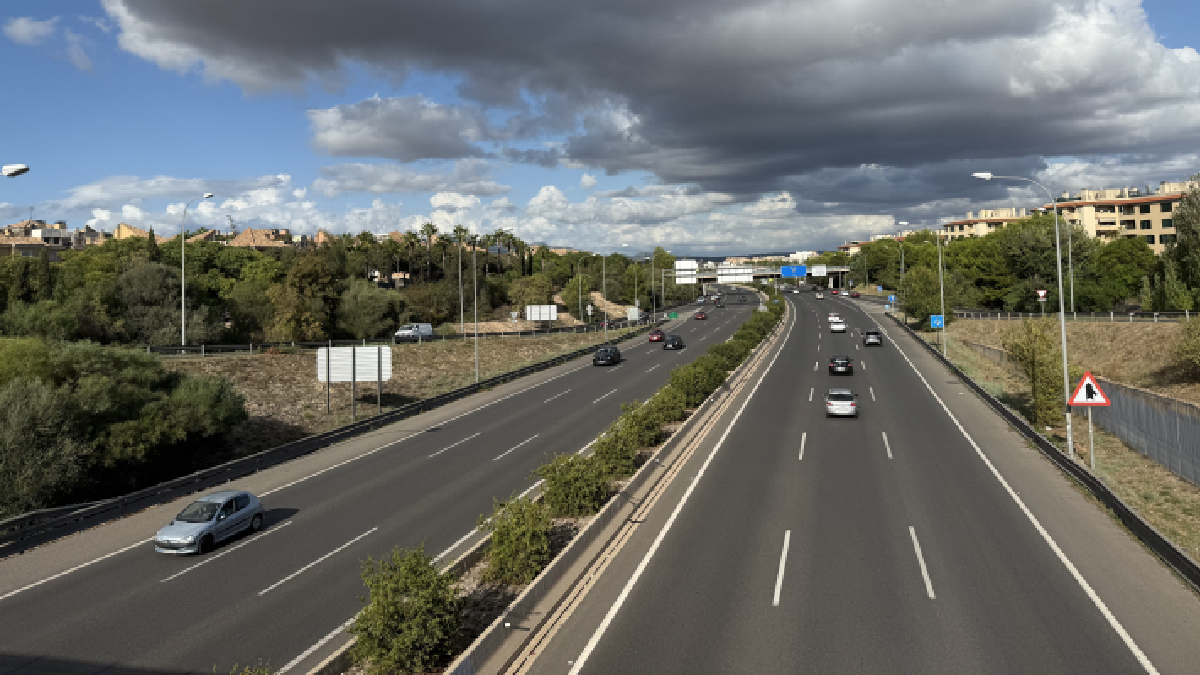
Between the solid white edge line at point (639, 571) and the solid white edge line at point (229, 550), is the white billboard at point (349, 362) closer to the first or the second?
the solid white edge line at point (639, 571)

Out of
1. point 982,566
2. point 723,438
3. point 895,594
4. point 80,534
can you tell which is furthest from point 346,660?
point 723,438

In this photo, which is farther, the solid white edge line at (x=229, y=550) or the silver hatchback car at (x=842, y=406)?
the silver hatchback car at (x=842, y=406)

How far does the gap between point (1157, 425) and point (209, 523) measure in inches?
1242

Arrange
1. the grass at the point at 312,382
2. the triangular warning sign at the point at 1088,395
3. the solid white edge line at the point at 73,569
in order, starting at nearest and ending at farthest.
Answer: the solid white edge line at the point at 73,569 → the triangular warning sign at the point at 1088,395 → the grass at the point at 312,382

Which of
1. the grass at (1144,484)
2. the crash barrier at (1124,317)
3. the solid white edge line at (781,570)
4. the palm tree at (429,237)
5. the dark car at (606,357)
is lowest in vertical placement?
the grass at (1144,484)

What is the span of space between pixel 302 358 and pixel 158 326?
22.8m

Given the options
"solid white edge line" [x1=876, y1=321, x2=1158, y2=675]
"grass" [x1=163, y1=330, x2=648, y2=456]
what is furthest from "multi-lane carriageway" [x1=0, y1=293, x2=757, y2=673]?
"solid white edge line" [x1=876, y1=321, x2=1158, y2=675]

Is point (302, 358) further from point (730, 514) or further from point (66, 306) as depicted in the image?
point (730, 514)

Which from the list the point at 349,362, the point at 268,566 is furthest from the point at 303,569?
the point at 349,362

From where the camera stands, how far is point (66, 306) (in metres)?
57.6

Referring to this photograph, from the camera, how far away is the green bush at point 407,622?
10727 mm

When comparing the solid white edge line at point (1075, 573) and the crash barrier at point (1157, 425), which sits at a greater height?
the crash barrier at point (1157, 425)

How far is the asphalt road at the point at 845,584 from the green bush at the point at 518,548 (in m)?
1.70

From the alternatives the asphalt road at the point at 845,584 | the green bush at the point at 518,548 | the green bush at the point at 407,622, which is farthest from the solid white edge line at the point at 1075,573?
the green bush at the point at 407,622
